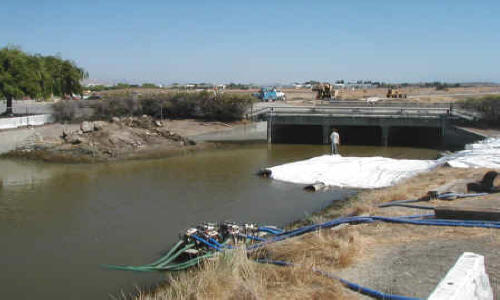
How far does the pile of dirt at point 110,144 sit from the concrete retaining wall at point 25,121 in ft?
8.46

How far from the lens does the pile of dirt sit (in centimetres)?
2786

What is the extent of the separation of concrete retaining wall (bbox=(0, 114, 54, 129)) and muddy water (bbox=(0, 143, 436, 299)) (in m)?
4.26

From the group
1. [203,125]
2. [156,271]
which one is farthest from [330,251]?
[203,125]

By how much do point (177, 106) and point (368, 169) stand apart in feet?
81.1

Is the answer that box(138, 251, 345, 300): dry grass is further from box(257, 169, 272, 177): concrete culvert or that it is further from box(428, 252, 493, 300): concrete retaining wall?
box(257, 169, 272, 177): concrete culvert

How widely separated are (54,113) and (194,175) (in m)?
20.6

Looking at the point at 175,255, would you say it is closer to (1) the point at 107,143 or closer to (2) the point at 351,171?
(2) the point at 351,171

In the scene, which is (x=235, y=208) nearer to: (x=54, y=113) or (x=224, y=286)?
(x=224, y=286)

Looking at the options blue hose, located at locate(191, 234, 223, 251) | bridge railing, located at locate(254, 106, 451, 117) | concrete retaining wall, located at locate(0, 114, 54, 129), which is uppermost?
bridge railing, located at locate(254, 106, 451, 117)

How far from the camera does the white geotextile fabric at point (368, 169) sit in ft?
61.7

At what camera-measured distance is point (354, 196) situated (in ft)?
55.2

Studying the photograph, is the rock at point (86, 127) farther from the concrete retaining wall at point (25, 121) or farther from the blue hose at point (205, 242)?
the blue hose at point (205, 242)

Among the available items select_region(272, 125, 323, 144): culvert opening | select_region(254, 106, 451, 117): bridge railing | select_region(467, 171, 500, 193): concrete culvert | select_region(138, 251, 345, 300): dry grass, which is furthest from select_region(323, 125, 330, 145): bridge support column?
select_region(138, 251, 345, 300): dry grass

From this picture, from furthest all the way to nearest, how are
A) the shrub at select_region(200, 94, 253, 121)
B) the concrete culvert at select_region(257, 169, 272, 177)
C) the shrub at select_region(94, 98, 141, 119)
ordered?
the shrub at select_region(94, 98, 141, 119) < the shrub at select_region(200, 94, 253, 121) < the concrete culvert at select_region(257, 169, 272, 177)
